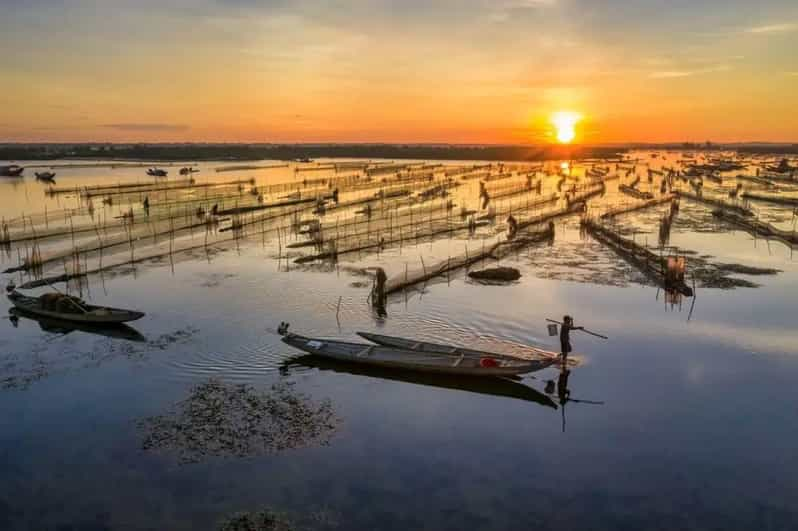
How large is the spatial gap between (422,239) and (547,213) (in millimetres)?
15833

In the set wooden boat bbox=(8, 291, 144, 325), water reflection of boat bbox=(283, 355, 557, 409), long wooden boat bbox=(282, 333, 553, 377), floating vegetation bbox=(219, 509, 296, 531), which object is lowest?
floating vegetation bbox=(219, 509, 296, 531)

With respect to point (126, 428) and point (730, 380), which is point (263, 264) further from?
point (730, 380)

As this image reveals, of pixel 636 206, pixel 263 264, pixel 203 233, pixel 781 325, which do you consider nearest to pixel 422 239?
pixel 263 264

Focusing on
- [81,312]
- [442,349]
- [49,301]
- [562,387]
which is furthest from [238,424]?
[49,301]

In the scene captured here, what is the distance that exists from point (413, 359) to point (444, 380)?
1069 mm

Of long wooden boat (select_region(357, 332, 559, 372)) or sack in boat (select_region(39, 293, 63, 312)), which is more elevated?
sack in boat (select_region(39, 293, 63, 312))

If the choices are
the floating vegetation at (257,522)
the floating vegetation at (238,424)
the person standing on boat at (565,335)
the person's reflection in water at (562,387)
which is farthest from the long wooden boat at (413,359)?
the floating vegetation at (257,522)

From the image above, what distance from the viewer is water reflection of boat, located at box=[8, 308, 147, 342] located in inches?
781

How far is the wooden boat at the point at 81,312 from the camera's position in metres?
20.1

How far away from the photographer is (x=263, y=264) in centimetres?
3009

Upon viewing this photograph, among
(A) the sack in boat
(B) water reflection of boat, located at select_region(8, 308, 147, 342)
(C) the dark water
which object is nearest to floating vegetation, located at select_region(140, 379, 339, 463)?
(C) the dark water

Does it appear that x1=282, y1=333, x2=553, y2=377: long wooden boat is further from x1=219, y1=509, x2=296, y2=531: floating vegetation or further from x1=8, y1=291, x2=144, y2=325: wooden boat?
x1=219, y1=509, x2=296, y2=531: floating vegetation

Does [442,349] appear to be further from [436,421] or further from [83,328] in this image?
[83,328]

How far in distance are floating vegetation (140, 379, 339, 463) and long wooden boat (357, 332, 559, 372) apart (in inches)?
138
